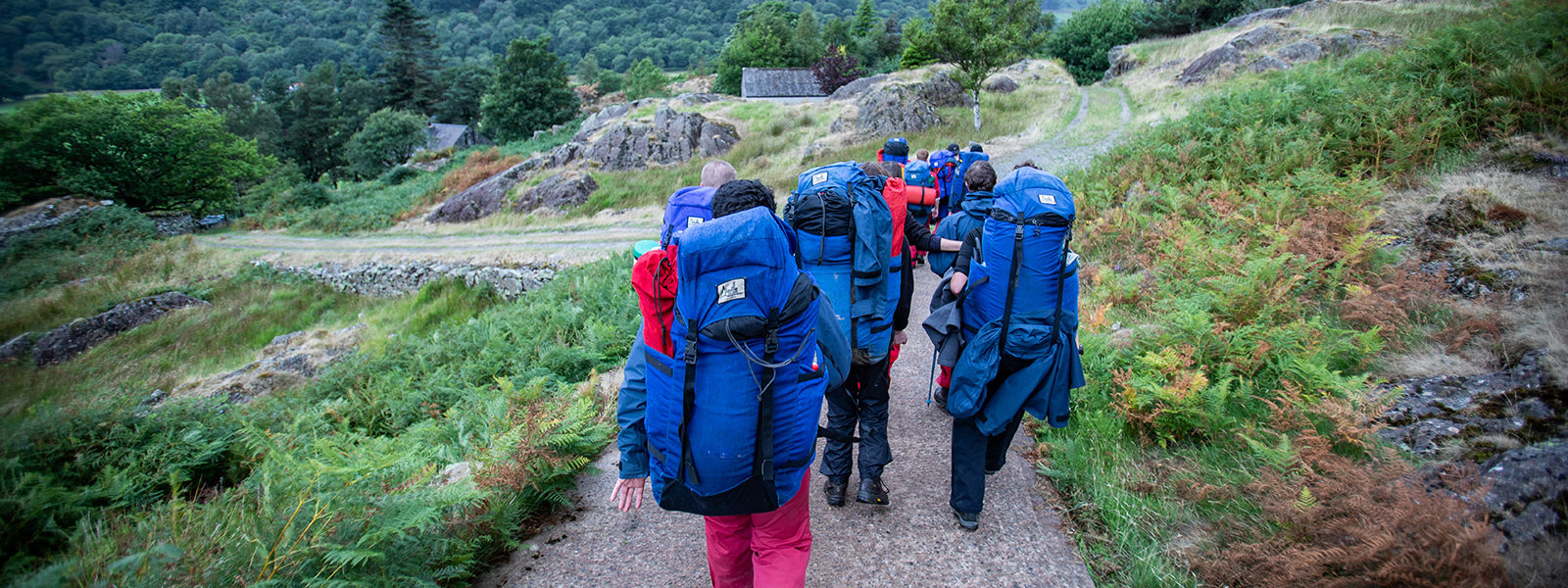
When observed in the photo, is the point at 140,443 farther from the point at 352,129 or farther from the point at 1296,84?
the point at 352,129

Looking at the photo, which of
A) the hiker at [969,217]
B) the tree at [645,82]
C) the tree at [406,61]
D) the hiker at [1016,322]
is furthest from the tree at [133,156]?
the tree at [645,82]

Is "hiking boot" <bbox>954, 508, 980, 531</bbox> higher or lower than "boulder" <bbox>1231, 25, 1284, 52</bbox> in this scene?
lower

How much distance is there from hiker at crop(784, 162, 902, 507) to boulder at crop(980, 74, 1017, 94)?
1256 inches

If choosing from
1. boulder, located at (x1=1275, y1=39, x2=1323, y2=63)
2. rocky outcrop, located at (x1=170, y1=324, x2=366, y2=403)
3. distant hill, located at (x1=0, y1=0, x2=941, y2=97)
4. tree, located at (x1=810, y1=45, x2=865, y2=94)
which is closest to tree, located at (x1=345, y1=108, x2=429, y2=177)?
distant hill, located at (x1=0, y1=0, x2=941, y2=97)

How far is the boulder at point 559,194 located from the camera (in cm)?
2395

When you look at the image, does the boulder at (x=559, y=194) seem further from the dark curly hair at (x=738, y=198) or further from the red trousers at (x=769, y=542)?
the red trousers at (x=769, y=542)

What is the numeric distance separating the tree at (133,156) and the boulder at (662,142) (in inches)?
681

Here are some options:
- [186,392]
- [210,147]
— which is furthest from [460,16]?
[186,392]

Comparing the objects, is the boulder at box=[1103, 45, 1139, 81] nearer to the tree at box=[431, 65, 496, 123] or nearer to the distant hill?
the distant hill

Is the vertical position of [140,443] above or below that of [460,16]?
below

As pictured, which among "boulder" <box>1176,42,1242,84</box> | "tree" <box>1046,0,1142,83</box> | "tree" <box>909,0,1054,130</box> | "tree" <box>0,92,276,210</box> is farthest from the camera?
"tree" <box>1046,0,1142,83</box>

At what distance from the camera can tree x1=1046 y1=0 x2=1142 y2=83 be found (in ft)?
148

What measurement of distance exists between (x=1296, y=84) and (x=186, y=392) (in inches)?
806

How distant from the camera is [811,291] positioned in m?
2.07
